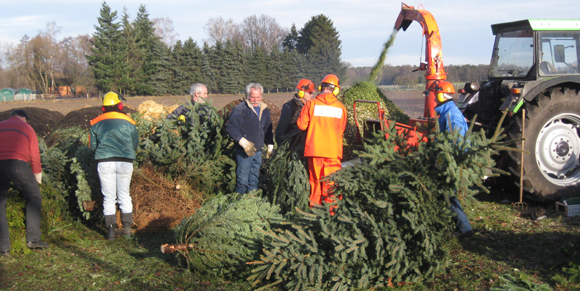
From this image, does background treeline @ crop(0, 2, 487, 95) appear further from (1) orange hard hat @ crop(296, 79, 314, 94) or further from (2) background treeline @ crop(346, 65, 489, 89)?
(1) orange hard hat @ crop(296, 79, 314, 94)

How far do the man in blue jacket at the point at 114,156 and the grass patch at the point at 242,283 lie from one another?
1.25 ft

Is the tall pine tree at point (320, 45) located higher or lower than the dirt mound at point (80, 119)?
higher

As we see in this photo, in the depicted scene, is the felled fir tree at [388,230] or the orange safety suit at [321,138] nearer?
the felled fir tree at [388,230]

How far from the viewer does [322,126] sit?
5047mm

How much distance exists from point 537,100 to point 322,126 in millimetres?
3340

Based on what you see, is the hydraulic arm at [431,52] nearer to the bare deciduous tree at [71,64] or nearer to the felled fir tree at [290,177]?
the felled fir tree at [290,177]

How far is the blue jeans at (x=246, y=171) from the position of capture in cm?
575

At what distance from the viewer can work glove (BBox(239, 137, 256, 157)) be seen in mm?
5582

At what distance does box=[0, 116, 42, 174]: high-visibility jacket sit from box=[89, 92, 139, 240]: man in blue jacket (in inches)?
25.7

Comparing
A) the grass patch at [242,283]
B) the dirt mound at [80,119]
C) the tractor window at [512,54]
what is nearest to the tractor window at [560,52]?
the tractor window at [512,54]

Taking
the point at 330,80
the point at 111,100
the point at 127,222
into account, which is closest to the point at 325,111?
the point at 330,80

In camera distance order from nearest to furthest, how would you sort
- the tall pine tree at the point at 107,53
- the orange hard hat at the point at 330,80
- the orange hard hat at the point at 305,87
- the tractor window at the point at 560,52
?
1. the orange hard hat at the point at 330,80
2. the orange hard hat at the point at 305,87
3. the tractor window at the point at 560,52
4. the tall pine tree at the point at 107,53

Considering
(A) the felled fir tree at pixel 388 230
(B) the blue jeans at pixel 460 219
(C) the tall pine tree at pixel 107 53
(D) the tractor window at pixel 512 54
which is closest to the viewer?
(A) the felled fir tree at pixel 388 230

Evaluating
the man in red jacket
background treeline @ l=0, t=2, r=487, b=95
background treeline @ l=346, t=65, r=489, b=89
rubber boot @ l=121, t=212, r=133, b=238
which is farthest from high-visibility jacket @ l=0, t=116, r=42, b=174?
background treeline @ l=0, t=2, r=487, b=95
